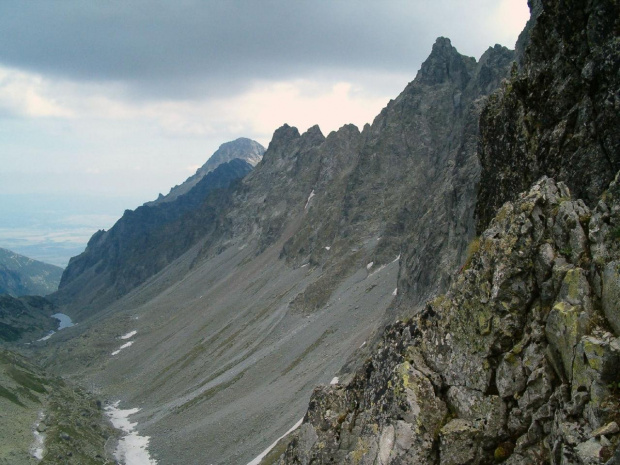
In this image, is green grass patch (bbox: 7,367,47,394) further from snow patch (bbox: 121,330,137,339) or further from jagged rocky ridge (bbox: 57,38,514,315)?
jagged rocky ridge (bbox: 57,38,514,315)

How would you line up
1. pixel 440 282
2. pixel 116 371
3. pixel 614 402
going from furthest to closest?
pixel 116 371 → pixel 440 282 → pixel 614 402

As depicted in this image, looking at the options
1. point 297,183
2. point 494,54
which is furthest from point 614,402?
point 297,183

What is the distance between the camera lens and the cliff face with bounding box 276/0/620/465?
10.4 metres

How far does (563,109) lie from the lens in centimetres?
1872

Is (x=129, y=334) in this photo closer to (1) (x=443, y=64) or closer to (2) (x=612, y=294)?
(1) (x=443, y=64)

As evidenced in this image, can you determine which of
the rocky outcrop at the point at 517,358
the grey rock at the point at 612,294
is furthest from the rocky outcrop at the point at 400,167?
the grey rock at the point at 612,294

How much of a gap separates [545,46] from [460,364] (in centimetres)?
1513

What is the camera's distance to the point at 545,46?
20.3m

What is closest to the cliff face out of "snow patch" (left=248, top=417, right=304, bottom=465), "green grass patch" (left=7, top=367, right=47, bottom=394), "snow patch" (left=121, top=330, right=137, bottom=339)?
"snow patch" (left=248, top=417, right=304, bottom=465)

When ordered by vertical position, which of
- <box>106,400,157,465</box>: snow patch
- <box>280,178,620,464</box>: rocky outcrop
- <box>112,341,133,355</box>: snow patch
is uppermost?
<box>280,178,620,464</box>: rocky outcrop

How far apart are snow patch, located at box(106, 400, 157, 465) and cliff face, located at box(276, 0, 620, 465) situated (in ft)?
193

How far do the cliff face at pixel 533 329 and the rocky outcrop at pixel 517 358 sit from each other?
0.10ft

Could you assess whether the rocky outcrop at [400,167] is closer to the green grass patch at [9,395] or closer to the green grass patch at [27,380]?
the green grass patch at [9,395]

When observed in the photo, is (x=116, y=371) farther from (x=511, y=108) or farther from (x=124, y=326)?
(x=511, y=108)
